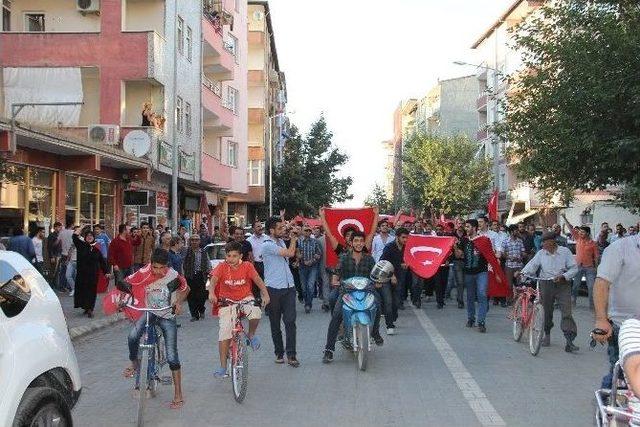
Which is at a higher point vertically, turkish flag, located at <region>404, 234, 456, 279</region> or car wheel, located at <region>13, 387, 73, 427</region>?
turkish flag, located at <region>404, 234, 456, 279</region>

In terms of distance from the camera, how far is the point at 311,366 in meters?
10.6

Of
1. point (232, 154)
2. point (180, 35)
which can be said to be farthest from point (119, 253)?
point (232, 154)

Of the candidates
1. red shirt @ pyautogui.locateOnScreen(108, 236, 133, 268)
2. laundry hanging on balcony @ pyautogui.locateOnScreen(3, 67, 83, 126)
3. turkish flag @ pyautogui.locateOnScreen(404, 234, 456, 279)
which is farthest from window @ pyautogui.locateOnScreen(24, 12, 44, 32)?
turkish flag @ pyautogui.locateOnScreen(404, 234, 456, 279)

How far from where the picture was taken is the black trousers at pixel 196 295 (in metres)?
16.5

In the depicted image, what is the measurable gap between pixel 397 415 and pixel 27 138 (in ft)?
45.1

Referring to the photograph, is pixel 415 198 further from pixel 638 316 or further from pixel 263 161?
pixel 638 316

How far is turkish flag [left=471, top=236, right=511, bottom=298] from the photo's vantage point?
1456 cm

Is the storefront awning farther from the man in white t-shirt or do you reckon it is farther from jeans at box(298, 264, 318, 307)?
the man in white t-shirt

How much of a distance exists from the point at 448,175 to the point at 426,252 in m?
44.9

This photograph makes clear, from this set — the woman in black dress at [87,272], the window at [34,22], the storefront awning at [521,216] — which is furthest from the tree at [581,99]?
the storefront awning at [521,216]

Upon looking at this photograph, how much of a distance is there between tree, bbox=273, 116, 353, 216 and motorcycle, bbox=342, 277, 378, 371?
5084 cm

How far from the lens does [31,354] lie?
516 cm

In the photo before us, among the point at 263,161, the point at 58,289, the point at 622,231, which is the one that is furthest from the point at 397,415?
the point at 263,161

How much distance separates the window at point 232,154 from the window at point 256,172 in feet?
37.0
